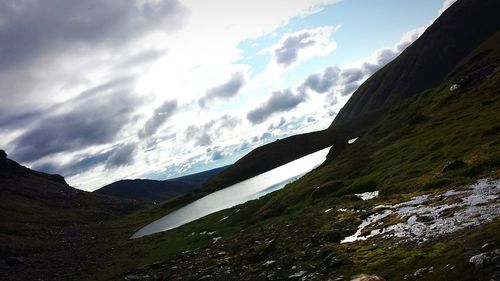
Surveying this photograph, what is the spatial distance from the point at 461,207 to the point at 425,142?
48953 millimetres

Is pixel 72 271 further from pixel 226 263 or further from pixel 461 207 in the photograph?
pixel 461 207

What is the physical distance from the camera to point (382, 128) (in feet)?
426

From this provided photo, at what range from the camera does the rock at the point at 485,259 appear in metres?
19.2

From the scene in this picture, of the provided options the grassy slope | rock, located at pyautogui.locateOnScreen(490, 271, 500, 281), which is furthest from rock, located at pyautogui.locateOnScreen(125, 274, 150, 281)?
rock, located at pyautogui.locateOnScreen(490, 271, 500, 281)

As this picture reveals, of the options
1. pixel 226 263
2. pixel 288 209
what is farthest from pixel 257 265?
pixel 288 209

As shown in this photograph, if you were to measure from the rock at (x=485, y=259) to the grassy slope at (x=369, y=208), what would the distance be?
1.61 ft

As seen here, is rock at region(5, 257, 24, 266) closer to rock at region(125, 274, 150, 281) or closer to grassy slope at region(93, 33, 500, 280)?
grassy slope at region(93, 33, 500, 280)

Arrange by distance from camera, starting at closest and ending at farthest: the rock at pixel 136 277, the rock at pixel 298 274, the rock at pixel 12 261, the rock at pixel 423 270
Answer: the rock at pixel 423 270 → the rock at pixel 298 274 → the rock at pixel 136 277 → the rock at pixel 12 261

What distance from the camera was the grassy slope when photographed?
24.8m

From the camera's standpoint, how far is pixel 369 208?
45.4 m

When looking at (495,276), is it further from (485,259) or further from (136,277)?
(136,277)

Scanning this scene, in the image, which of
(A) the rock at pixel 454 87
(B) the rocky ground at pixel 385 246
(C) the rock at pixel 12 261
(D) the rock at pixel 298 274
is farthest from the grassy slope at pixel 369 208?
(C) the rock at pixel 12 261

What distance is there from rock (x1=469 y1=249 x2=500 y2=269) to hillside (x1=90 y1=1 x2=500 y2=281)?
0.14ft

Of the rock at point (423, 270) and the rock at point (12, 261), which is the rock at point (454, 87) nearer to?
the rock at point (423, 270)
